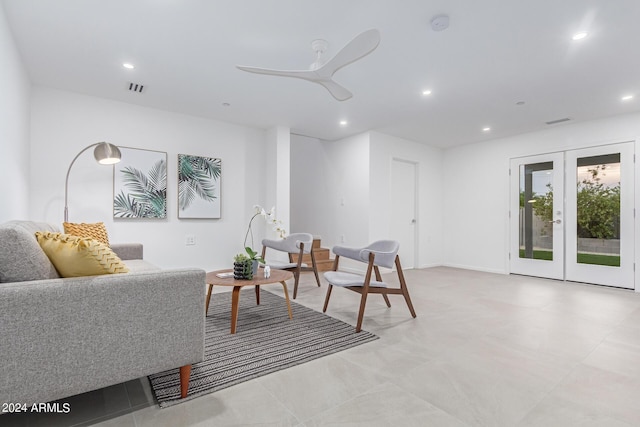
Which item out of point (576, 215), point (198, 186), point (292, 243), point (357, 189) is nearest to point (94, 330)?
point (292, 243)

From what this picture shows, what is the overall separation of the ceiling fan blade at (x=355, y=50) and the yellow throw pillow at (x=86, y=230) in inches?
110

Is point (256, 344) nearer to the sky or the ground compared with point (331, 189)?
nearer to the ground

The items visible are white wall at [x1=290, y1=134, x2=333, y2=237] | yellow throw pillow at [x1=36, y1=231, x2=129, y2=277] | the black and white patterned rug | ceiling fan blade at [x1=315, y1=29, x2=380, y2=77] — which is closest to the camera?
yellow throw pillow at [x1=36, y1=231, x2=129, y2=277]

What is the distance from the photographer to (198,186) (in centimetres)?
462

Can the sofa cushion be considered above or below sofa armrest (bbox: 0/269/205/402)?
above

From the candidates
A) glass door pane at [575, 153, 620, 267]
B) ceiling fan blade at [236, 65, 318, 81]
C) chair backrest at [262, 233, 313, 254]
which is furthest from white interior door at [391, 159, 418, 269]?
ceiling fan blade at [236, 65, 318, 81]

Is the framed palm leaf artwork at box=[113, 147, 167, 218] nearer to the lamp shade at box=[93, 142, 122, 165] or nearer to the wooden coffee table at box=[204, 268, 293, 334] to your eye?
the lamp shade at box=[93, 142, 122, 165]

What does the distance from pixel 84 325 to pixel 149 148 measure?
347cm

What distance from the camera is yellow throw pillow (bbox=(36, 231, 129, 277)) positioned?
4.73ft

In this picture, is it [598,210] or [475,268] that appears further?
[475,268]

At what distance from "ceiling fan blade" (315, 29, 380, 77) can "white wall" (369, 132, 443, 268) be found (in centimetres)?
318

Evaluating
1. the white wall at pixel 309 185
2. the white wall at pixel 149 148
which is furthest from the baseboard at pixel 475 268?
the white wall at pixel 149 148

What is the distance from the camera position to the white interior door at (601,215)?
4367 millimetres

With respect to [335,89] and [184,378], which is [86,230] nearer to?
[184,378]
